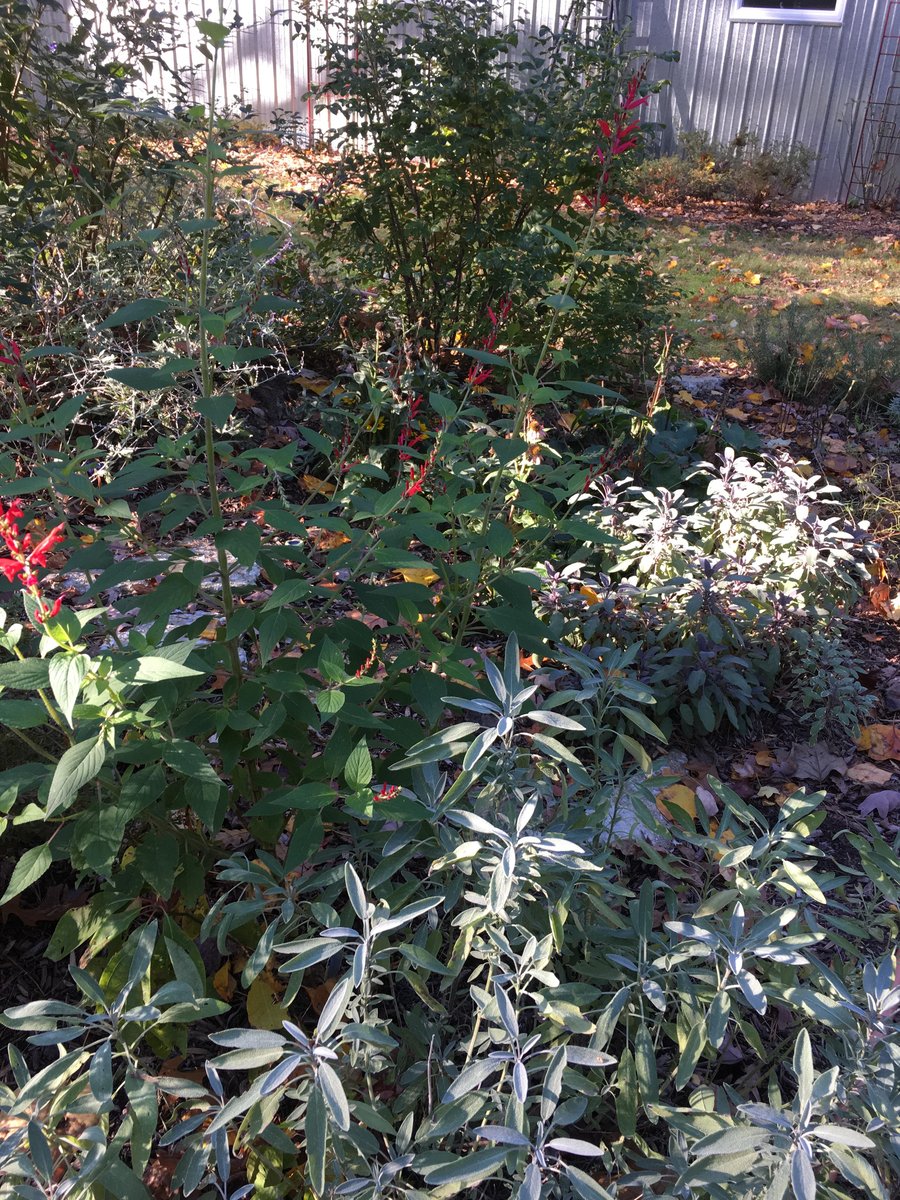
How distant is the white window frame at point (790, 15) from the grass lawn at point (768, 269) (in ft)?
7.80

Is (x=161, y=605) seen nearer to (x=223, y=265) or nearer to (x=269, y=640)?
(x=269, y=640)

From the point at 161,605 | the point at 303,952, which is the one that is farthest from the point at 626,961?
the point at 161,605

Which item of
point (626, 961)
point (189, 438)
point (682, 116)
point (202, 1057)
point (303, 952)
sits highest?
point (682, 116)

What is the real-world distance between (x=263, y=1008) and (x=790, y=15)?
13364mm

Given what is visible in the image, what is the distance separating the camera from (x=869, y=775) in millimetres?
2705

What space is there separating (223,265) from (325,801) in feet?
9.09

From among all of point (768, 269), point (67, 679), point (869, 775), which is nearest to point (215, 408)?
point (67, 679)

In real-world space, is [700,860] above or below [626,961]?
below

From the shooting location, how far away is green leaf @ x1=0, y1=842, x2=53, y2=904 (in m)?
1.37

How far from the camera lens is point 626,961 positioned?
149 cm

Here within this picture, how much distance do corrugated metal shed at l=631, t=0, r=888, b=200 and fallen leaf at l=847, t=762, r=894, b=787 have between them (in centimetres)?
1152

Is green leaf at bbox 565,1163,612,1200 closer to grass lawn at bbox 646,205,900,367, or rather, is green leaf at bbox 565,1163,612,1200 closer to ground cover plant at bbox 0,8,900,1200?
ground cover plant at bbox 0,8,900,1200

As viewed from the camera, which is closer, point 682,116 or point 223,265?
point 223,265

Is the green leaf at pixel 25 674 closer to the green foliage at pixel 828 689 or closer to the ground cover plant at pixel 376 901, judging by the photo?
the ground cover plant at pixel 376 901
